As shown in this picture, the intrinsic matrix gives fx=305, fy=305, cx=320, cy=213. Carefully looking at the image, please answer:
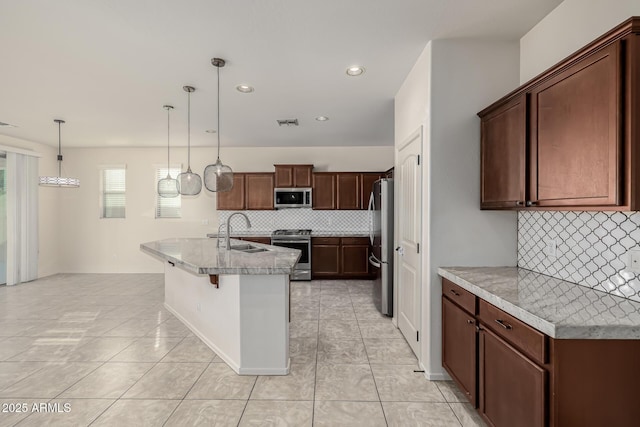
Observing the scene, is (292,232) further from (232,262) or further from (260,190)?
(232,262)

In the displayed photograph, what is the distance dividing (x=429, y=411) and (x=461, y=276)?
36.5 inches

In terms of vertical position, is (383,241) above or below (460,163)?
below

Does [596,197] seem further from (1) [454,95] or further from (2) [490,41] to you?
(2) [490,41]

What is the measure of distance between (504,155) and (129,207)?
6.91 meters

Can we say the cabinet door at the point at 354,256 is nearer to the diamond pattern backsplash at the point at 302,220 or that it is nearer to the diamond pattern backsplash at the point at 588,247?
the diamond pattern backsplash at the point at 302,220

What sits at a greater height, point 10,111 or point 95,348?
point 10,111

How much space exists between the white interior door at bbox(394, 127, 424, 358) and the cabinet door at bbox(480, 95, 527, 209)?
499mm

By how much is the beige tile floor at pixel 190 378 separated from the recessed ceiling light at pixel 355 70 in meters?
2.68

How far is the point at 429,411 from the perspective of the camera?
2047 mm

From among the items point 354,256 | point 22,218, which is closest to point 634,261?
point 354,256

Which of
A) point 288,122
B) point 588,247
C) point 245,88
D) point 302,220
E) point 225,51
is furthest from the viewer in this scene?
point 302,220

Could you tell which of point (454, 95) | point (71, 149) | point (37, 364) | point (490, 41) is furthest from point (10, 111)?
point (490, 41)

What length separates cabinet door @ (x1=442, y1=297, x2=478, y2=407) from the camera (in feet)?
6.19

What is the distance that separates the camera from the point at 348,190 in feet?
20.1
